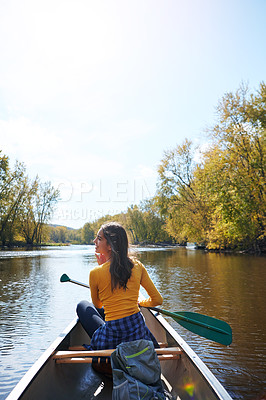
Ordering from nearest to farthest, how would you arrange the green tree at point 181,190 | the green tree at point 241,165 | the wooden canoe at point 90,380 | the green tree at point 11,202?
1. the wooden canoe at point 90,380
2. the green tree at point 241,165
3. the green tree at point 181,190
4. the green tree at point 11,202

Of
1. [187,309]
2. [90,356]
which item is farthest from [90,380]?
[187,309]

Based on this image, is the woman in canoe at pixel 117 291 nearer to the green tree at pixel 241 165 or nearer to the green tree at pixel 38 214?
the green tree at pixel 241 165

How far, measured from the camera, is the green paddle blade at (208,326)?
259cm

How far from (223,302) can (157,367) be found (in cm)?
482

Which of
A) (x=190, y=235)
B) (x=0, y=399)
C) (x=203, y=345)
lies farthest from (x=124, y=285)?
(x=190, y=235)

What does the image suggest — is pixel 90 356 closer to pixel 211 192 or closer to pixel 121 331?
pixel 121 331

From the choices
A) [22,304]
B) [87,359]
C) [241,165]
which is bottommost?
[22,304]

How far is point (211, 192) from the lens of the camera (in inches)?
750

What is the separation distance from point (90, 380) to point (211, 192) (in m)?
17.3

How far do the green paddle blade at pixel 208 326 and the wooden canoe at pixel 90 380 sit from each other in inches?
7.3

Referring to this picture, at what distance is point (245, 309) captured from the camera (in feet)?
19.2

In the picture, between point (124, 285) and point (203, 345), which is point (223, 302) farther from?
point (124, 285)

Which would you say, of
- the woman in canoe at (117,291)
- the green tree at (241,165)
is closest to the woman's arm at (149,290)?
the woman in canoe at (117,291)

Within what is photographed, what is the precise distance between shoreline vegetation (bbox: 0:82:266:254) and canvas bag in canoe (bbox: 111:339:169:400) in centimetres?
111
